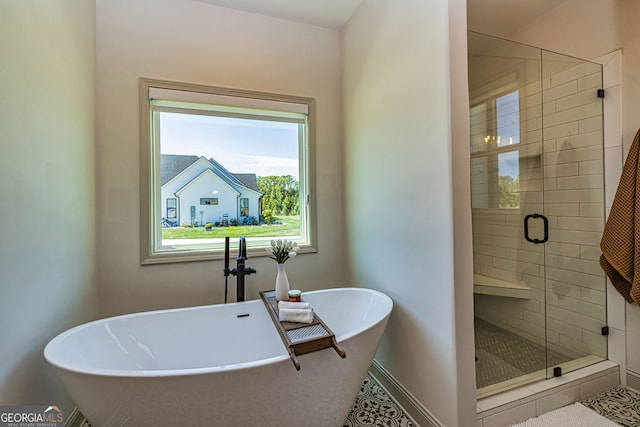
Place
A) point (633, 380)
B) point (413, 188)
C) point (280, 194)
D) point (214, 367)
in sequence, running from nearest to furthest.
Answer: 1. point (214, 367)
2. point (413, 188)
3. point (633, 380)
4. point (280, 194)

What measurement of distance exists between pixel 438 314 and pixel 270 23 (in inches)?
96.9

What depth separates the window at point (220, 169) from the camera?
1982mm

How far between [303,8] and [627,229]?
2671 mm

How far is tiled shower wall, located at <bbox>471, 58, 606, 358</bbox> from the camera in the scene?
1.86m

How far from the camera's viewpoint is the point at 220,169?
2201mm

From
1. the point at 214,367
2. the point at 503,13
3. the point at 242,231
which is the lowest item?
the point at 214,367

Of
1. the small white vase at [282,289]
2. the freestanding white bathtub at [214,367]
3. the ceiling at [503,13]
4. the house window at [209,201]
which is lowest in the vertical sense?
the freestanding white bathtub at [214,367]

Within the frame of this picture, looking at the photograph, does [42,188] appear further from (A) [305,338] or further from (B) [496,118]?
(B) [496,118]

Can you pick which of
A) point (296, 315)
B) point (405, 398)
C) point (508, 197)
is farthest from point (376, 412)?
point (508, 197)

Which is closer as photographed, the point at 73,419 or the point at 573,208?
the point at 73,419

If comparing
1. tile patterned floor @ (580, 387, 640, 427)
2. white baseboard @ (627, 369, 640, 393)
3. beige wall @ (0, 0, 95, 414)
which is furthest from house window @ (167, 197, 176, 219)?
white baseboard @ (627, 369, 640, 393)

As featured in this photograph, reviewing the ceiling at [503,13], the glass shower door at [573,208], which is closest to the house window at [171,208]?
the ceiling at [503,13]

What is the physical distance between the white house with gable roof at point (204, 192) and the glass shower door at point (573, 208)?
2305 millimetres

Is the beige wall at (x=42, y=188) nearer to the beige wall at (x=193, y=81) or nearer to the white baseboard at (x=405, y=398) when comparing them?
the beige wall at (x=193, y=81)
